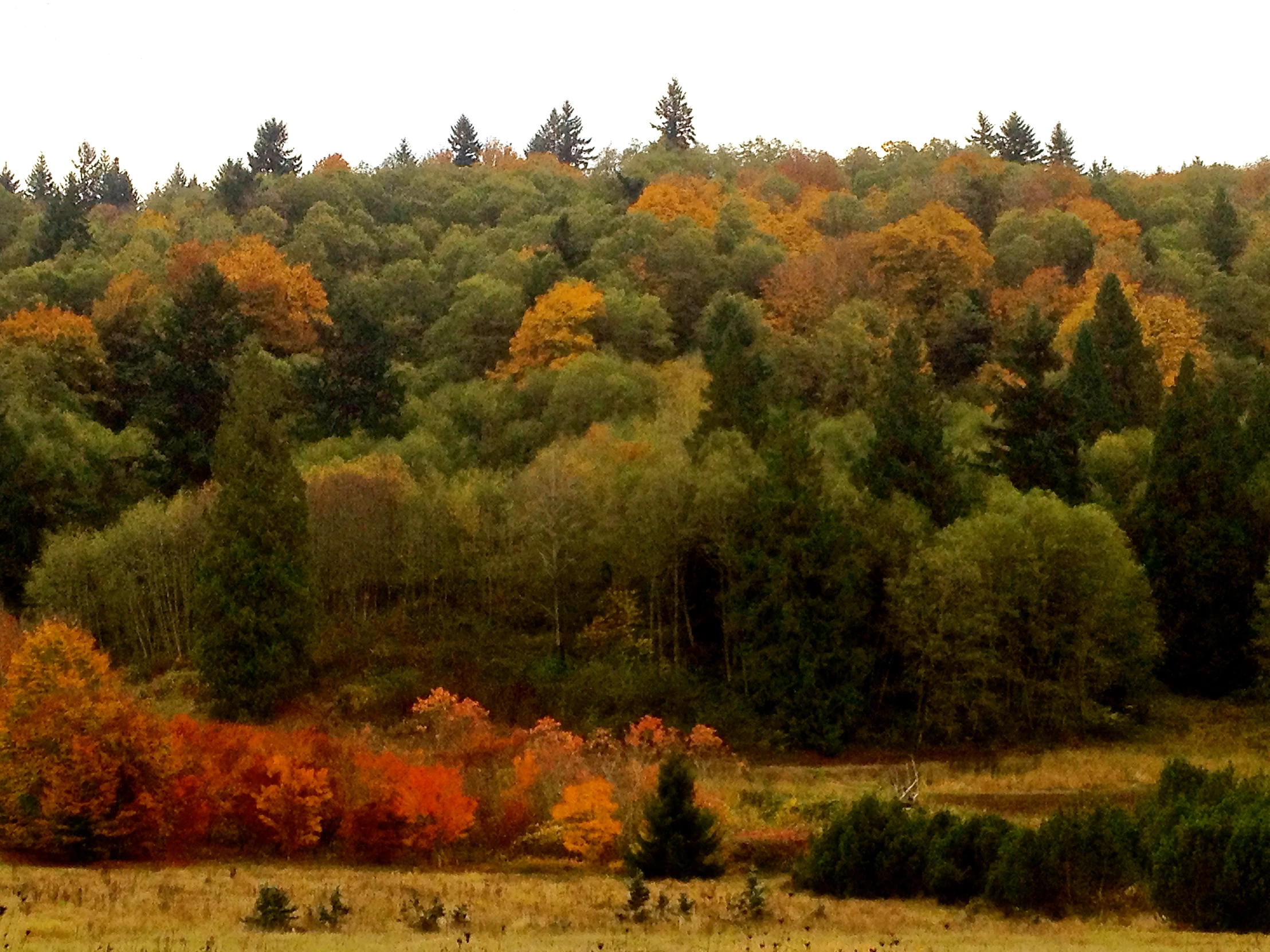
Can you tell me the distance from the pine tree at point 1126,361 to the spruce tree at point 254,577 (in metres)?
33.9

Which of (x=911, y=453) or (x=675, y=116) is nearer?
(x=911, y=453)

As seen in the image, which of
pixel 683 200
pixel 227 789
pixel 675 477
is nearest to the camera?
pixel 227 789

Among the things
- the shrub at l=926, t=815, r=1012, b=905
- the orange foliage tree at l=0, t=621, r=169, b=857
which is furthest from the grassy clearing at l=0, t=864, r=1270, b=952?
the orange foliage tree at l=0, t=621, r=169, b=857

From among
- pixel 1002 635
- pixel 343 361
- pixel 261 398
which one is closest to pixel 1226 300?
pixel 1002 635

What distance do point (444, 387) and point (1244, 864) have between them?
54829 mm

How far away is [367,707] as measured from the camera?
49719mm

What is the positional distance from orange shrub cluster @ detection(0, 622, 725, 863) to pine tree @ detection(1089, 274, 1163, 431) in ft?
114

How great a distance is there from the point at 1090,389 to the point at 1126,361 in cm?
456

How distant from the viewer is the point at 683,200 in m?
91.6

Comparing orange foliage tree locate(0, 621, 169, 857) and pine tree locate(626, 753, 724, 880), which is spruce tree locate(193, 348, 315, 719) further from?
pine tree locate(626, 753, 724, 880)

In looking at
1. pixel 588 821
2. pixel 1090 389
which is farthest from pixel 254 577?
pixel 1090 389

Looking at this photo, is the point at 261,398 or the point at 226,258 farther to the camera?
the point at 226,258

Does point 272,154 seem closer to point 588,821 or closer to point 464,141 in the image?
point 464,141

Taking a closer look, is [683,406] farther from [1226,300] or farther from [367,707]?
[1226,300]
